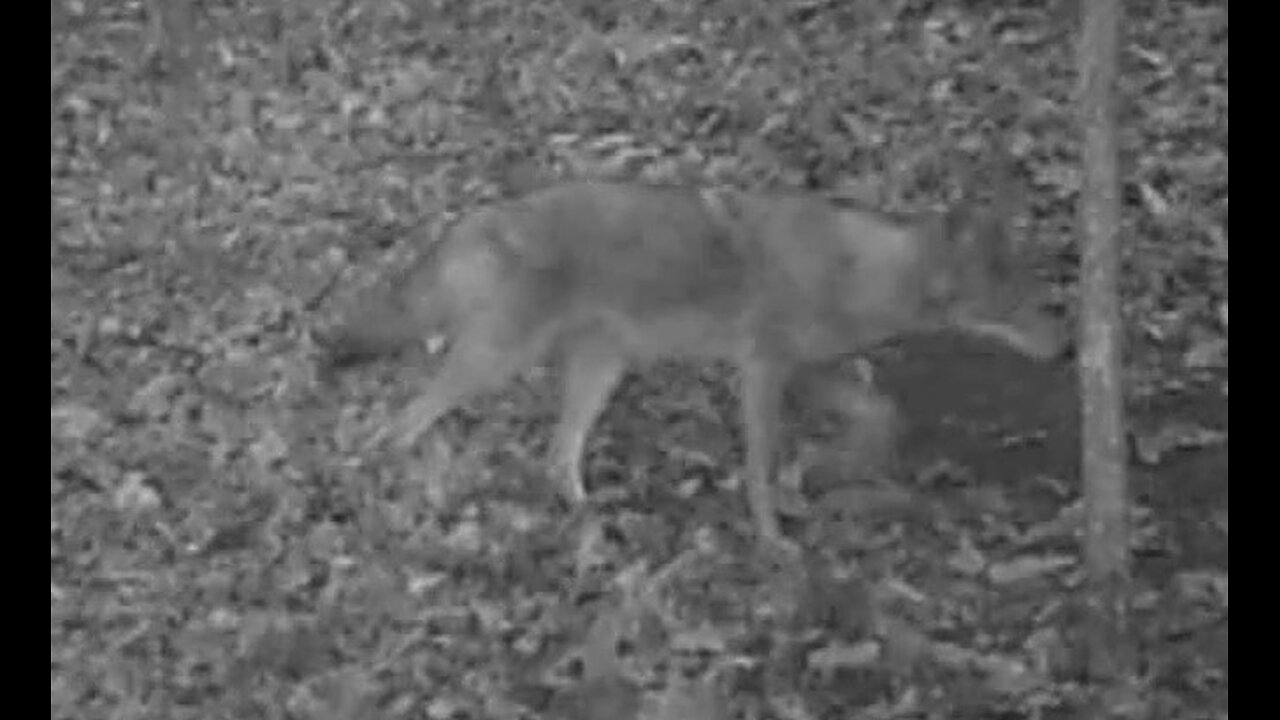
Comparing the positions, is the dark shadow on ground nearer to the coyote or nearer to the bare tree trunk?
the coyote

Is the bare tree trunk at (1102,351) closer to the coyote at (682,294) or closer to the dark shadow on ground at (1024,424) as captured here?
the dark shadow on ground at (1024,424)

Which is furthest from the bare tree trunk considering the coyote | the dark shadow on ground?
the coyote

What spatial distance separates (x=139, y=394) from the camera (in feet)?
32.0

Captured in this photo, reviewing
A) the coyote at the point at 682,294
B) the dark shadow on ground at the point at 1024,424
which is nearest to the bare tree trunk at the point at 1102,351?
Answer: the dark shadow on ground at the point at 1024,424

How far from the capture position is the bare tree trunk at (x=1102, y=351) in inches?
259

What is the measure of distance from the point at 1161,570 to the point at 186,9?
771 centimetres

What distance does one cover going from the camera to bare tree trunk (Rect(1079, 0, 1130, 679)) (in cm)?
658

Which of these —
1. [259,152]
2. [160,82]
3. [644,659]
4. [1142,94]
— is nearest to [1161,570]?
[644,659]

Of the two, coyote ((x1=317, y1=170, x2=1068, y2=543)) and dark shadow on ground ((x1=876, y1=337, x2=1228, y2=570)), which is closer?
dark shadow on ground ((x1=876, y1=337, x2=1228, y2=570))

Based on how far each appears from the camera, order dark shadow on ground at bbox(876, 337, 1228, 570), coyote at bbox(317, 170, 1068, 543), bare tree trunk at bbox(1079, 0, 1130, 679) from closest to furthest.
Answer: bare tree trunk at bbox(1079, 0, 1130, 679), dark shadow on ground at bbox(876, 337, 1228, 570), coyote at bbox(317, 170, 1068, 543)

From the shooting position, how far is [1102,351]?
6805 millimetres

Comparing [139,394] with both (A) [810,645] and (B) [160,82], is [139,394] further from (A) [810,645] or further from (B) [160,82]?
(B) [160,82]

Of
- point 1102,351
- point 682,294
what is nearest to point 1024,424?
point 682,294

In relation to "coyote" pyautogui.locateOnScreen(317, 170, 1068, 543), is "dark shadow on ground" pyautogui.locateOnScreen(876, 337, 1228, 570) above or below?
below
